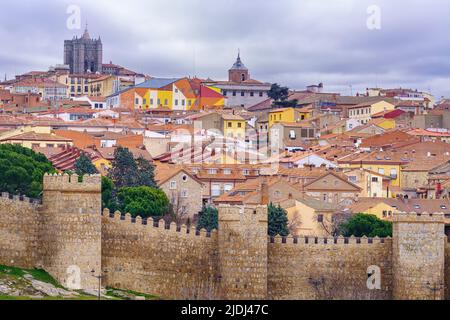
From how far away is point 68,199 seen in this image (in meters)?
52.2

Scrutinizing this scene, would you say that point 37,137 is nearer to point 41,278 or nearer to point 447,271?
point 447,271

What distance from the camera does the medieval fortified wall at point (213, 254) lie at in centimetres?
5209

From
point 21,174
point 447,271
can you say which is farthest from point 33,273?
point 21,174

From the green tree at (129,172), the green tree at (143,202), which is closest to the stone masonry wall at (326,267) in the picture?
the green tree at (143,202)

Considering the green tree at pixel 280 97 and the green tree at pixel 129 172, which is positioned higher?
the green tree at pixel 280 97

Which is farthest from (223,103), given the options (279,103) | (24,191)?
(24,191)

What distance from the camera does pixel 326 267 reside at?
55.7 metres

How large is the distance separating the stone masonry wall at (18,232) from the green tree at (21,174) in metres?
13.6

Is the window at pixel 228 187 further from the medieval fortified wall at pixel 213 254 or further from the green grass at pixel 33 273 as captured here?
the green grass at pixel 33 273

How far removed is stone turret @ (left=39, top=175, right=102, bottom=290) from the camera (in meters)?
52.0

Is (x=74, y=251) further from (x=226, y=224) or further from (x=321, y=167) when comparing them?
(x=321, y=167)

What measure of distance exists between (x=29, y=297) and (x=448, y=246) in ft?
47.3

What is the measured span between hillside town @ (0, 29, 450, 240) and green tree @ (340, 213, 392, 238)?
8.32 ft
